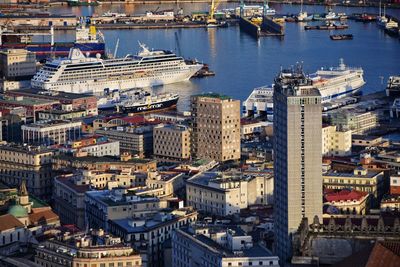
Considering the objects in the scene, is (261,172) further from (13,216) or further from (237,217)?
(13,216)

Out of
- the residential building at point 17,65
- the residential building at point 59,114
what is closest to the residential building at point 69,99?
the residential building at point 59,114

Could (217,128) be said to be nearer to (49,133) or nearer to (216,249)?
(49,133)

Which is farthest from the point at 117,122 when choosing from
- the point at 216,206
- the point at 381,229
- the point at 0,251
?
the point at 381,229

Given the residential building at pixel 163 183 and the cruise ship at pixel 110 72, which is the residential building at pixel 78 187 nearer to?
the residential building at pixel 163 183

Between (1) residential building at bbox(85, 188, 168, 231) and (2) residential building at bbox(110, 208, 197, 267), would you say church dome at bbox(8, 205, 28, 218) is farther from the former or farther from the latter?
(2) residential building at bbox(110, 208, 197, 267)

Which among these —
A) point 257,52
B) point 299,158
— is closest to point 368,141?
point 299,158

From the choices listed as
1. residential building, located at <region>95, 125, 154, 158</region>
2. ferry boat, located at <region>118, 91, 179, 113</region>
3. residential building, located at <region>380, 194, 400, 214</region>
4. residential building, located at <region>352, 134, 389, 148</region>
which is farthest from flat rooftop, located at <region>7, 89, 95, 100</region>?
residential building, located at <region>380, 194, 400, 214</region>
